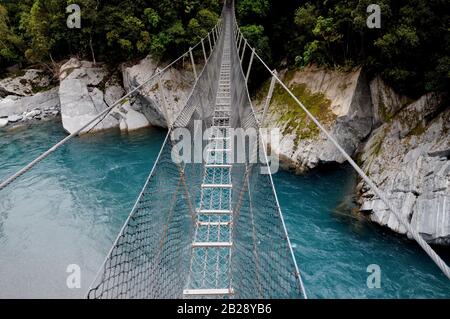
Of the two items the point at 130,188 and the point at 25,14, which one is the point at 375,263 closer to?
the point at 130,188

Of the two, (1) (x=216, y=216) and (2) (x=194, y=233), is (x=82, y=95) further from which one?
(2) (x=194, y=233)

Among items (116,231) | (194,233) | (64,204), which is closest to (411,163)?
(194,233)

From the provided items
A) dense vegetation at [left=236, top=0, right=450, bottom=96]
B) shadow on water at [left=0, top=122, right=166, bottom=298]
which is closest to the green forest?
dense vegetation at [left=236, top=0, right=450, bottom=96]

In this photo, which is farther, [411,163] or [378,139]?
[378,139]

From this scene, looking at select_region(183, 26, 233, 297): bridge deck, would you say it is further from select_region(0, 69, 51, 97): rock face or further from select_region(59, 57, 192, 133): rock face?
select_region(0, 69, 51, 97): rock face

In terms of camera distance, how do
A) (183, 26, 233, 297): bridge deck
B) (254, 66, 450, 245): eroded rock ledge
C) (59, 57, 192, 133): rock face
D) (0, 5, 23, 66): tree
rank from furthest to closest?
(0, 5, 23, 66): tree < (59, 57, 192, 133): rock face < (254, 66, 450, 245): eroded rock ledge < (183, 26, 233, 297): bridge deck

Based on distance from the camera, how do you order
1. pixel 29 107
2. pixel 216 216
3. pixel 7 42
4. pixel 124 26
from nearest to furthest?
1. pixel 216 216
2. pixel 124 26
3. pixel 29 107
4. pixel 7 42
